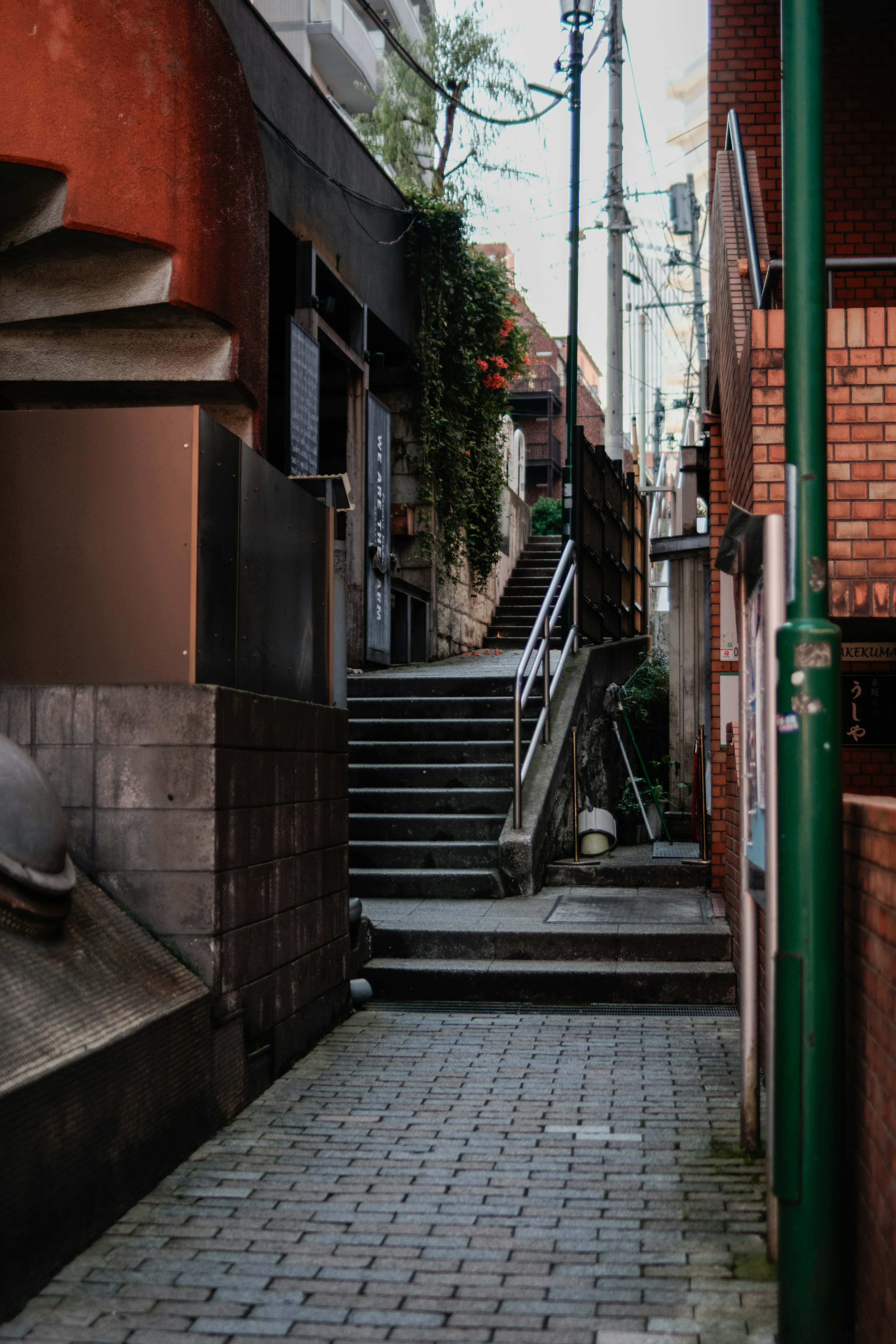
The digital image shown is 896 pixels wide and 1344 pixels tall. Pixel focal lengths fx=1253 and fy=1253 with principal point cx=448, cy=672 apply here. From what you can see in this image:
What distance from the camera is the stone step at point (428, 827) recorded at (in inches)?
347

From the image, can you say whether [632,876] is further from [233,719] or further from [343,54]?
[343,54]

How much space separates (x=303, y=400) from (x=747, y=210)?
5627 millimetres

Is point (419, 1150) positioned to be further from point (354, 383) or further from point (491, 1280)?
point (354, 383)

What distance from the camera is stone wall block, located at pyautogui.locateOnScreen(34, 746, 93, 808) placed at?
460cm

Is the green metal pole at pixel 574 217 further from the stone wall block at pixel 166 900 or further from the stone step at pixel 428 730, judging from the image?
the stone wall block at pixel 166 900

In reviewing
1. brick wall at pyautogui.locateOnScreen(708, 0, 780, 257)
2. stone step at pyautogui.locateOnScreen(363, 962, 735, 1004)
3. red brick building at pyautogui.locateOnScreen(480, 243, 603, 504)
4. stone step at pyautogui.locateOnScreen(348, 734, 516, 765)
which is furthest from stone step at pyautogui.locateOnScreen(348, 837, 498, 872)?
red brick building at pyautogui.locateOnScreen(480, 243, 603, 504)

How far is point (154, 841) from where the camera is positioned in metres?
4.57

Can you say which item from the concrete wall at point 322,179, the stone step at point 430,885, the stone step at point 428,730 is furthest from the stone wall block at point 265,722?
the concrete wall at point 322,179

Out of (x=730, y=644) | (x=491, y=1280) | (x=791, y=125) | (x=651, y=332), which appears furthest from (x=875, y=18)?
(x=651, y=332)

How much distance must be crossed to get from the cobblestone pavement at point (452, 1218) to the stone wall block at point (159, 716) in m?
1.46

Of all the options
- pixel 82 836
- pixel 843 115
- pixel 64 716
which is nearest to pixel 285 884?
pixel 82 836

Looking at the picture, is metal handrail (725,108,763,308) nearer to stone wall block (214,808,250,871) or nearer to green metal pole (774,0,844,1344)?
green metal pole (774,0,844,1344)

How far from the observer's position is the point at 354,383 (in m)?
13.5

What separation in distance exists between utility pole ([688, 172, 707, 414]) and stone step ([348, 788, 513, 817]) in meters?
20.6
